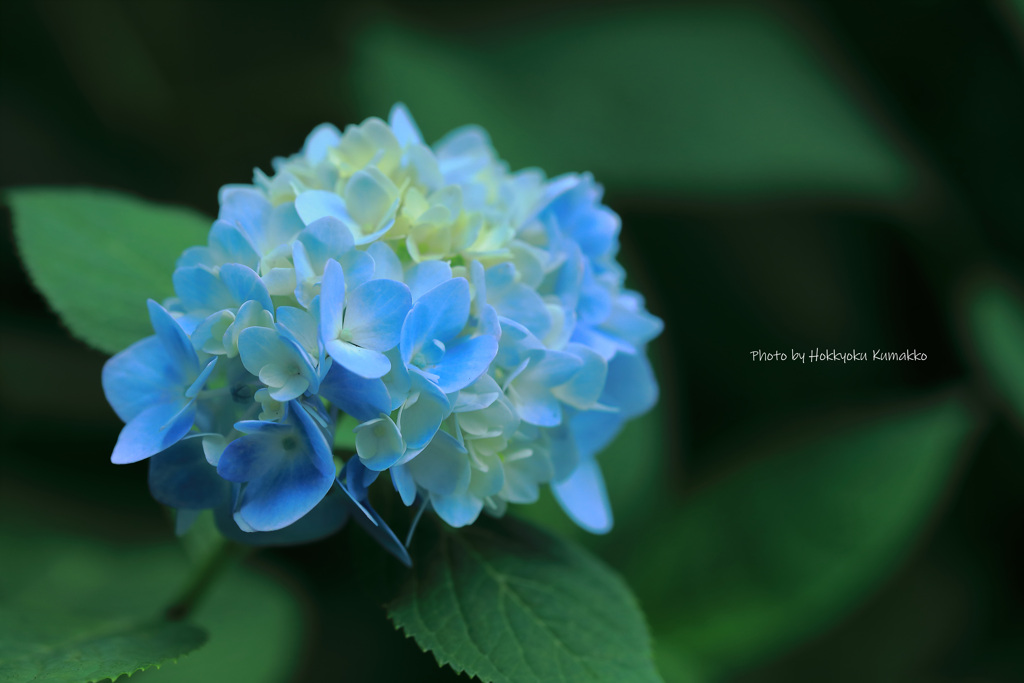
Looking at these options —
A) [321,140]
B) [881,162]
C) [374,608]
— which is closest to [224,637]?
[374,608]

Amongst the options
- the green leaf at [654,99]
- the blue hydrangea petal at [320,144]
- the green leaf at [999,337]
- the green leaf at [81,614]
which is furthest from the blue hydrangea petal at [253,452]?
the green leaf at [999,337]

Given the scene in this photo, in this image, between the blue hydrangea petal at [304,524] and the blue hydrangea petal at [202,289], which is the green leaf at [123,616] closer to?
the blue hydrangea petal at [304,524]

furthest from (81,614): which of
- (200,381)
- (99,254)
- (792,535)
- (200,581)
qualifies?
(792,535)

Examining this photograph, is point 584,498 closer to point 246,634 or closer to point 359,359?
point 359,359

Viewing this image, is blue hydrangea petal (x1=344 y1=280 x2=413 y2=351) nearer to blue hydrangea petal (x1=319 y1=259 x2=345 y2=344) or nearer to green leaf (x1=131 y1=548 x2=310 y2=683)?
blue hydrangea petal (x1=319 y1=259 x2=345 y2=344)

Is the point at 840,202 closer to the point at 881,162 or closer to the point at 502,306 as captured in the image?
the point at 881,162

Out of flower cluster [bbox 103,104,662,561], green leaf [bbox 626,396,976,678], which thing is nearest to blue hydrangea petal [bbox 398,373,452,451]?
flower cluster [bbox 103,104,662,561]
